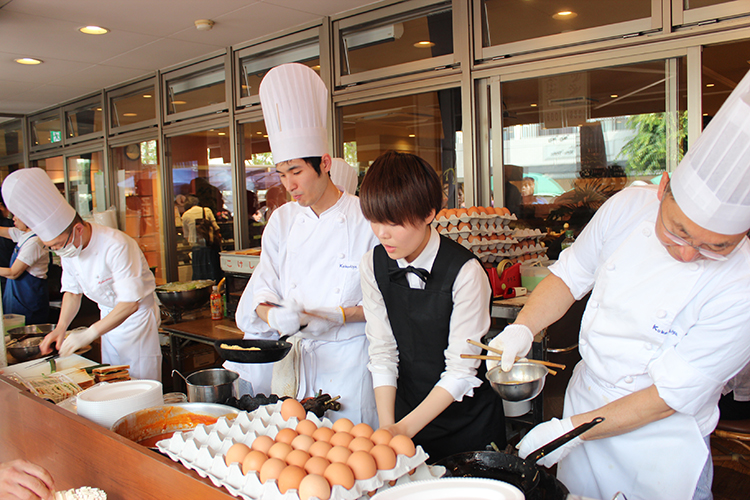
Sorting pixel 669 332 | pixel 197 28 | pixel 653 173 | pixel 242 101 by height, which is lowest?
pixel 669 332

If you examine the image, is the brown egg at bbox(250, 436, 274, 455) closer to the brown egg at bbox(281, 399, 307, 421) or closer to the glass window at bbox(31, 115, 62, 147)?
the brown egg at bbox(281, 399, 307, 421)

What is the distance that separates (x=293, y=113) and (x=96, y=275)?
1.57m

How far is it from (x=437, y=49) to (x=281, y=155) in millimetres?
2177

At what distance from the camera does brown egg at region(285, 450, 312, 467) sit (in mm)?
1040

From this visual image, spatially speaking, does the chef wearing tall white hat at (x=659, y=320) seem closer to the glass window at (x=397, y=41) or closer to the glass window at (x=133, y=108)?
the glass window at (x=397, y=41)

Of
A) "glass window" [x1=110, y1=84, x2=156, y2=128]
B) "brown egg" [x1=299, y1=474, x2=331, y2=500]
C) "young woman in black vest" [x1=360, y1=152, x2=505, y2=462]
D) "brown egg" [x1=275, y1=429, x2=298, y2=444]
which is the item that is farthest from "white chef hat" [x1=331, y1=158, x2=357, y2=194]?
"glass window" [x1=110, y1=84, x2=156, y2=128]

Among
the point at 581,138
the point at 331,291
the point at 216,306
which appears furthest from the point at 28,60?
the point at 581,138

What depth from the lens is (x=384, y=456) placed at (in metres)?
1.04

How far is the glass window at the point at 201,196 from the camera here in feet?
17.9

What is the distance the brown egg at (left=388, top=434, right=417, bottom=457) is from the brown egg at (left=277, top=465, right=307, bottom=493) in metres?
0.19

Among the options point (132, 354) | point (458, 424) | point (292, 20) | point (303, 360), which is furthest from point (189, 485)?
point (292, 20)

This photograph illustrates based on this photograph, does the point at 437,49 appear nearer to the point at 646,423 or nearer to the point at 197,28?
the point at 197,28

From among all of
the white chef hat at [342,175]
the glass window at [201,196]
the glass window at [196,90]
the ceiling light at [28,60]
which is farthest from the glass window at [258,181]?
the ceiling light at [28,60]

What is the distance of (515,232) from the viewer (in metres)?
3.22
